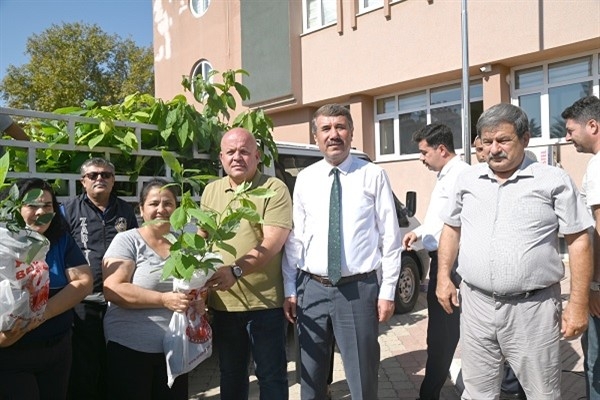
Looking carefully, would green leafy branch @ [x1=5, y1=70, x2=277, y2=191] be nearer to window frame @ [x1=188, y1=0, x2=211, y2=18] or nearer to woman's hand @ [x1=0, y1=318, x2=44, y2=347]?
woman's hand @ [x1=0, y1=318, x2=44, y2=347]

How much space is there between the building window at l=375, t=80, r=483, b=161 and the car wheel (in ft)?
17.2

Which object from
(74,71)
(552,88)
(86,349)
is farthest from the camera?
(74,71)

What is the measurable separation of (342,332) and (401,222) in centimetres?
368

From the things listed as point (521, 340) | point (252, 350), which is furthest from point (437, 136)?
point (252, 350)

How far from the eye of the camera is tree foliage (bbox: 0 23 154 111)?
20672 mm

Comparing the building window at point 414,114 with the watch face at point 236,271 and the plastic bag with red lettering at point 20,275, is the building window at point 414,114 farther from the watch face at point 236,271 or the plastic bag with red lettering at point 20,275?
the plastic bag with red lettering at point 20,275

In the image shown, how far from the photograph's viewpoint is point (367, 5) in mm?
12109

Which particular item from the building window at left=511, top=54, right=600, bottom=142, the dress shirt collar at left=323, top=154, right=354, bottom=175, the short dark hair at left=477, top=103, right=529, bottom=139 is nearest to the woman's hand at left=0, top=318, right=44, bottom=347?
the dress shirt collar at left=323, top=154, right=354, bottom=175

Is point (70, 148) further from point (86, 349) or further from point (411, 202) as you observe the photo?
point (411, 202)

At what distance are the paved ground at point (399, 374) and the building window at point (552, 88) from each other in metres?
6.15

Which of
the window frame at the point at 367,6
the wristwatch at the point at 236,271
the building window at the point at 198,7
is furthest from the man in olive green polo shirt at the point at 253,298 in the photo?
the building window at the point at 198,7

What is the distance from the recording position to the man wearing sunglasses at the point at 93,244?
322cm

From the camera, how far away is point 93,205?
3.40 metres

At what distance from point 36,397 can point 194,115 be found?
7.94ft
